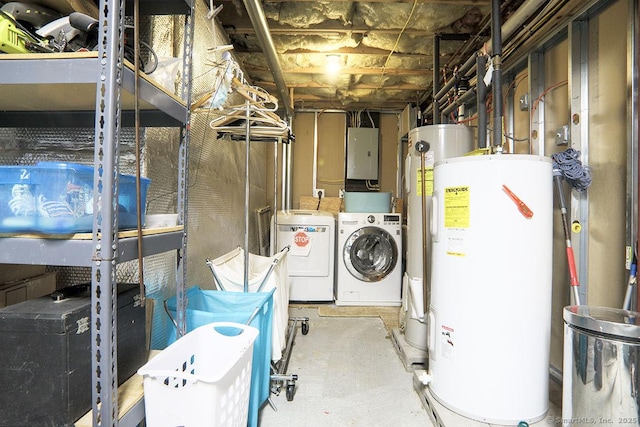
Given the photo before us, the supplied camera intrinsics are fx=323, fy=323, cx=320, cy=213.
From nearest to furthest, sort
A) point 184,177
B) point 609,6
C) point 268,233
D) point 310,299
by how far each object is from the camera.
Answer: point 184,177, point 609,6, point 310,299, point 268,233

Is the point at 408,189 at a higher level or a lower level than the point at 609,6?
lower

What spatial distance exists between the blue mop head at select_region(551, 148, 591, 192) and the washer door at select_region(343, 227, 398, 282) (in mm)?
2006

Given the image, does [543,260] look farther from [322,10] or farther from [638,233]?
[322,10]

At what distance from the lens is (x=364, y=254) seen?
3568 millimetres

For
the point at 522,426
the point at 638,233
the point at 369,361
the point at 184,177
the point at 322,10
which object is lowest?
the point at 369,361

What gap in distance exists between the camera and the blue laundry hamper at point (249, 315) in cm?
140

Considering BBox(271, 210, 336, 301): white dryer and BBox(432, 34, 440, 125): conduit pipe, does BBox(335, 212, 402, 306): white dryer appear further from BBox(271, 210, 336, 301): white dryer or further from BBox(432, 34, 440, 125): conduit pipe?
BBox(432, 34, 440, 125): conduit pipe

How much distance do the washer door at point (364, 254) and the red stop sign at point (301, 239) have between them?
1.41ft

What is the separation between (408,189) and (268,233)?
2.40m

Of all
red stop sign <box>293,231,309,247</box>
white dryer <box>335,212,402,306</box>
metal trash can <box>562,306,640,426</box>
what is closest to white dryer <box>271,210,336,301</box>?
red stop sign <box>293,231,309,247</box>

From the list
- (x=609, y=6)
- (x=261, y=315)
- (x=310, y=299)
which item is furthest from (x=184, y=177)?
(x=310, y=299)

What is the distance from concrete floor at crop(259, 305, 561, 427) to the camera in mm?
1622

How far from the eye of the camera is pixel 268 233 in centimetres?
436

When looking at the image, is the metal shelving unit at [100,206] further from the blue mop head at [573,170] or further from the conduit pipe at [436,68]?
the conduit pipe at [436,68]
